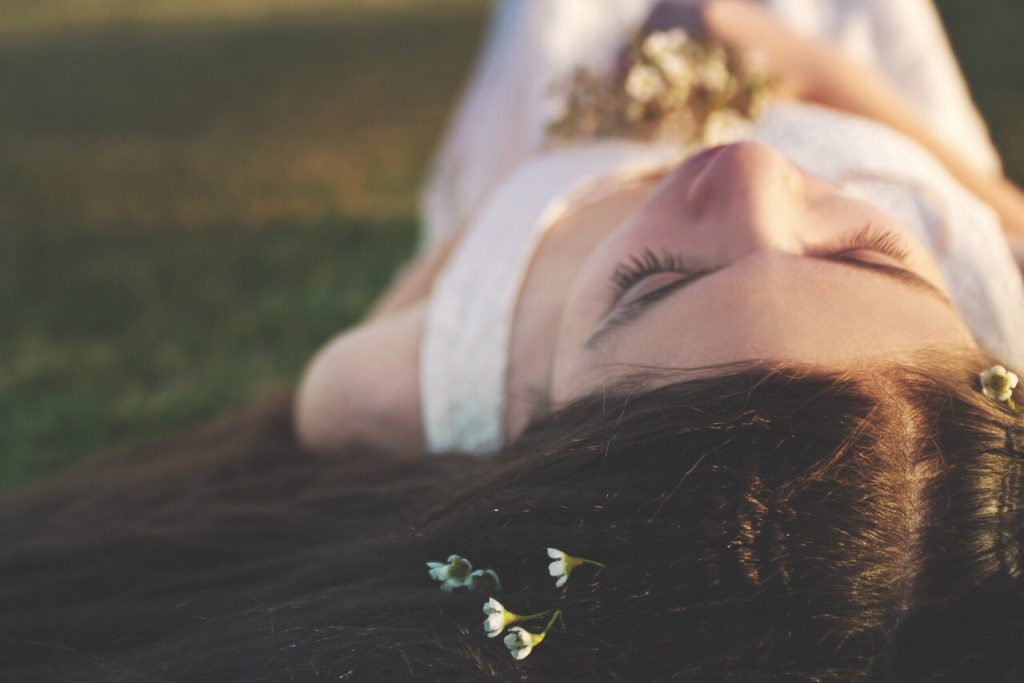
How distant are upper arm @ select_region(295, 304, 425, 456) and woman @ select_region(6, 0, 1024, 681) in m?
0.22

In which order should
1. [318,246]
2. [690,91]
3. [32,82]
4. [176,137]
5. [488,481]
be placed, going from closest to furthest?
1. [488,481]
2. [690,91]
3. [318,246]
4. [176,137]
5. [32,82]

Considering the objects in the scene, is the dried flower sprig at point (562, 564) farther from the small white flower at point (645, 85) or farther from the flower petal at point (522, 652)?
the small white flower at point (645, 85)

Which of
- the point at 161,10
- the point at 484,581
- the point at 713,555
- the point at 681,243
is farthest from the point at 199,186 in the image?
the point at 161,10

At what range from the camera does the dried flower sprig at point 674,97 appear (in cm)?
279

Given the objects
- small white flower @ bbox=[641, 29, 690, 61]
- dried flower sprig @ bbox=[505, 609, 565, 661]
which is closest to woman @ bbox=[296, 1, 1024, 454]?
small white flower @ bbox=[641, 29, 690, 61]

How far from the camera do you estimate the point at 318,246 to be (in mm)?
4457

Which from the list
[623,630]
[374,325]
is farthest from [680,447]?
[374,325]

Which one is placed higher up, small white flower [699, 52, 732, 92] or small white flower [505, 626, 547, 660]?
small white flower [699, 52, 732, 92]

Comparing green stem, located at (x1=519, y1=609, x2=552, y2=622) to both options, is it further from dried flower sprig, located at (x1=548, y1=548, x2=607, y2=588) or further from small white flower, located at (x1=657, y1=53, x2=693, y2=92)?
small white flower, located at (x1=657, y1=53, x2=693, y2=92)

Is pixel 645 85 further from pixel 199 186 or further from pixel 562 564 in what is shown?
pixel 199 186

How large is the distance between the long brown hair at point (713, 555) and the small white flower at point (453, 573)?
0.09ft

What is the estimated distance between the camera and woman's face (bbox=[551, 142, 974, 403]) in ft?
4.77

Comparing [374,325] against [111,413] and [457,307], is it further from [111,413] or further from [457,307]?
[111,413]

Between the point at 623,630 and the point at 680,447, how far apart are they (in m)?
0.29
